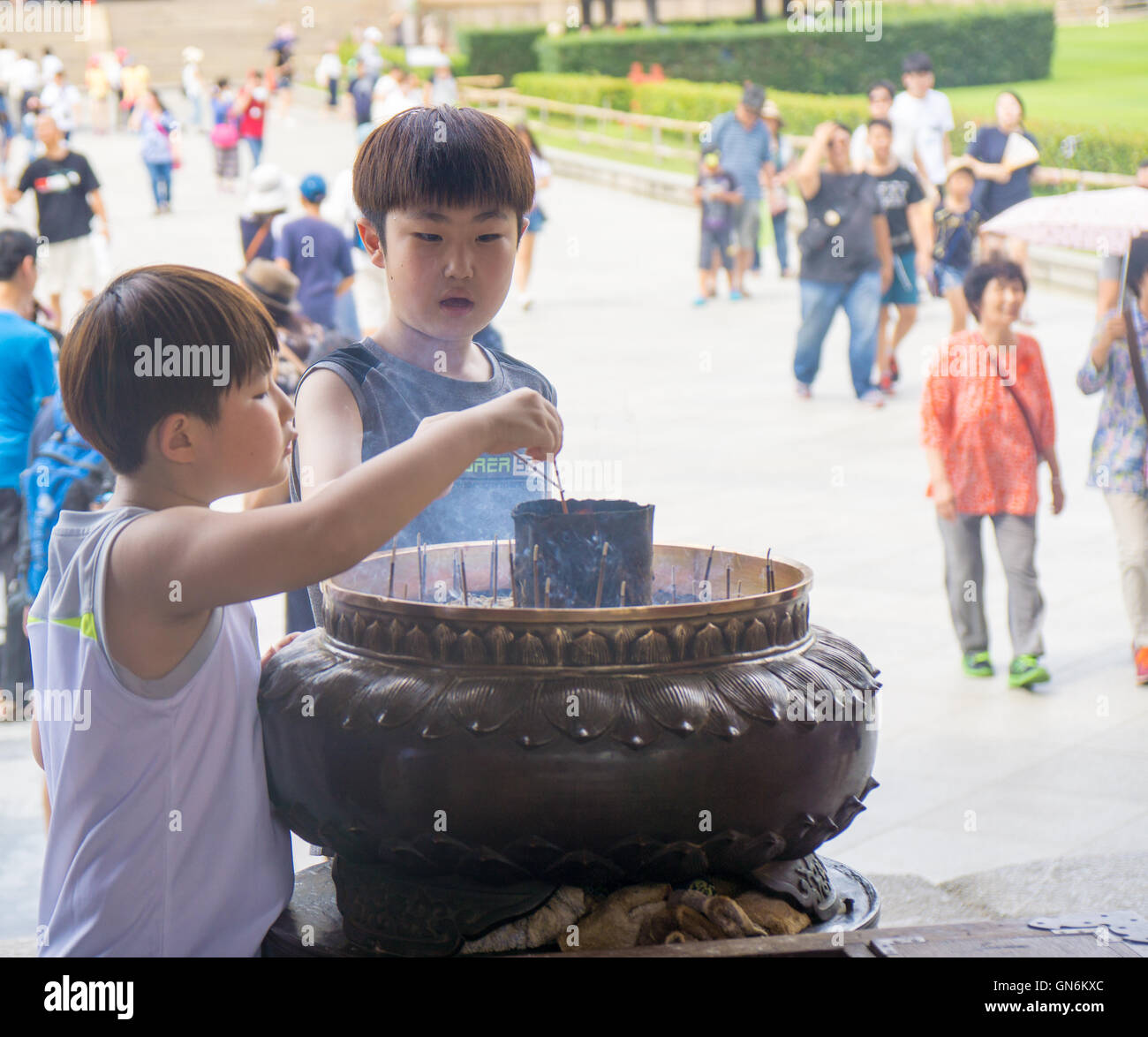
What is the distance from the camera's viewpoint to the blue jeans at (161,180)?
18.4 metres

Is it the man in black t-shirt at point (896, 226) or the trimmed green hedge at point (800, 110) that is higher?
the trimmed green hedge at point (800, 110)

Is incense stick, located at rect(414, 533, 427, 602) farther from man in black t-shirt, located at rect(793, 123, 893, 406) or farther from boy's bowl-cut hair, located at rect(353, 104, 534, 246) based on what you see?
man in black t-shirt, located at rect(793, 123, 893, 406)

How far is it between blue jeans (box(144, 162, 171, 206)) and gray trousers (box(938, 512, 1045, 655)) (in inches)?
588

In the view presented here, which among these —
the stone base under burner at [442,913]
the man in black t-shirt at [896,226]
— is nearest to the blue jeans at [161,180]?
the man in black t-shirt at [896,226]

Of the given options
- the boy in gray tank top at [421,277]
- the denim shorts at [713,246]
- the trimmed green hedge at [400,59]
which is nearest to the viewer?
the boy in gray tank top at [421,277]

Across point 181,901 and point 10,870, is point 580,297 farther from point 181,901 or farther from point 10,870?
point 181,901

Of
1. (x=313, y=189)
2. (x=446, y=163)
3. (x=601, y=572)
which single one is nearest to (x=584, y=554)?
(x=601, y=572)

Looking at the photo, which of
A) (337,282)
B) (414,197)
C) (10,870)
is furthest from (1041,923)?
(337,282)

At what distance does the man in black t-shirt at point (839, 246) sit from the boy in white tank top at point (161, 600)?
7.94m

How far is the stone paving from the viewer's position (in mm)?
4309

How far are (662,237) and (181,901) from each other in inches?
637

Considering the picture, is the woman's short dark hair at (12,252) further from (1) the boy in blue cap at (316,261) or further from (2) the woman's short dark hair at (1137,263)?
(2) the woman's short dark hair at (1137,263)

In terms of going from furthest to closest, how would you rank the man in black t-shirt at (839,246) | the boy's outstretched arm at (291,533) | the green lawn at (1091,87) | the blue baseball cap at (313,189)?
1. the green lawn at (1091,87)
2. the man in black t-shirt at (839,246)
3. the blue baseball cap at (313,189)
4. the boy's outstretched arm at (291,533)
